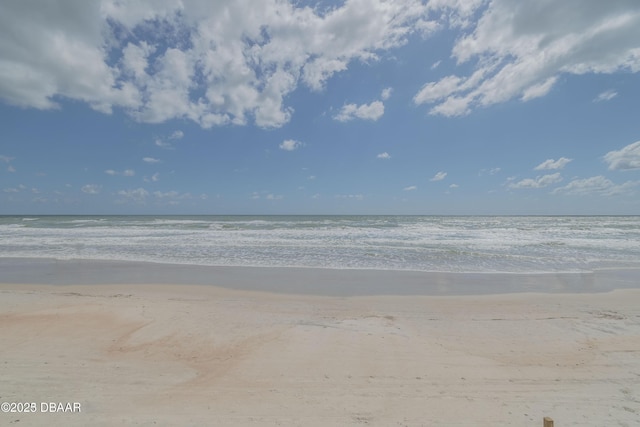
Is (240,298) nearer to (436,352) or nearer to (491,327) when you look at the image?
(436,352)

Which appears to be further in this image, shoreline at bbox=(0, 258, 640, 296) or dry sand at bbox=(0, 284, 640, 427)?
shoreline at bbox=(0, 258, 640, 296)

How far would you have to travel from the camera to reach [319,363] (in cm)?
413

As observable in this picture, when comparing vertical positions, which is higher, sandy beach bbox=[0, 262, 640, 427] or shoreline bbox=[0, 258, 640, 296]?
shoreline bbox=[0, 258, 640, 296]

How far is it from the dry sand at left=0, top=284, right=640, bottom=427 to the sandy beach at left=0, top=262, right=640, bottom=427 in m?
0.02

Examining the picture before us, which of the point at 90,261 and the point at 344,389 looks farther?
the point at 90,261

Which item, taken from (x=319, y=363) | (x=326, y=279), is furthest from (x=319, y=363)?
(x=326, y=279)

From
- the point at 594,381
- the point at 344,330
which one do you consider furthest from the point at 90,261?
the point at 594,381

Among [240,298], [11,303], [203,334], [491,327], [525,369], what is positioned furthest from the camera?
[240,298]

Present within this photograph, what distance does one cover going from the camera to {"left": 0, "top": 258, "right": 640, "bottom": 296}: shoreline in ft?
28.1

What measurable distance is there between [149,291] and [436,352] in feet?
25.2

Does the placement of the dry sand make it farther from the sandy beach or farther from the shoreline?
the shoreline

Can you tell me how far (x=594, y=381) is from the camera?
3.74 m

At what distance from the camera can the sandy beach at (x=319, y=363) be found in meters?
3.16

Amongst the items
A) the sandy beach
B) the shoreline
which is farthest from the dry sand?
the shoreline
